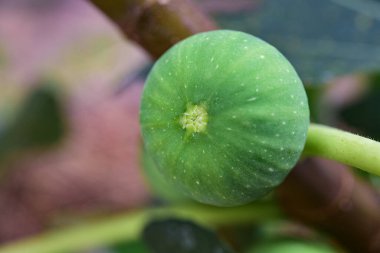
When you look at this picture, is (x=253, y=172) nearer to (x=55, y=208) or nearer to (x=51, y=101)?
(x=51, y=101)

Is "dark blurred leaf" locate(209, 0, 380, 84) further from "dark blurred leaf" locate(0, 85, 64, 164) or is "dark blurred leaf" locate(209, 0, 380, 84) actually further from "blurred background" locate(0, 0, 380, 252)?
"dark blurred leaf" locate(0, 85, 64, 164)

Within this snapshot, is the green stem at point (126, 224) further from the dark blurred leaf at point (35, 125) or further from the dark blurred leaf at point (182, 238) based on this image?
the dark blurred leaf at point (35, 125)

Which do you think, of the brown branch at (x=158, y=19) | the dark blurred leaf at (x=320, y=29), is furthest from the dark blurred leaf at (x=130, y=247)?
the brown branch at (x=158, y=19)

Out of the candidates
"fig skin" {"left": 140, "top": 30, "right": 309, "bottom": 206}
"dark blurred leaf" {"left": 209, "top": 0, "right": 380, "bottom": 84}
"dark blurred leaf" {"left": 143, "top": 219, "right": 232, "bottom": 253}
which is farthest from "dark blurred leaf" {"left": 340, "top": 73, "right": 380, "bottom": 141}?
"fig skin" {"left": 140, "top": 30, "right": 309, "bottom": 206}

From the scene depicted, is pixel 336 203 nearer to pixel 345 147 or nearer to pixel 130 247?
pixel 345 147

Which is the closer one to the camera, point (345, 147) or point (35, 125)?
point (345, 147)

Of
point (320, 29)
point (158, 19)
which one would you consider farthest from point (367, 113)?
point (158, 19)
